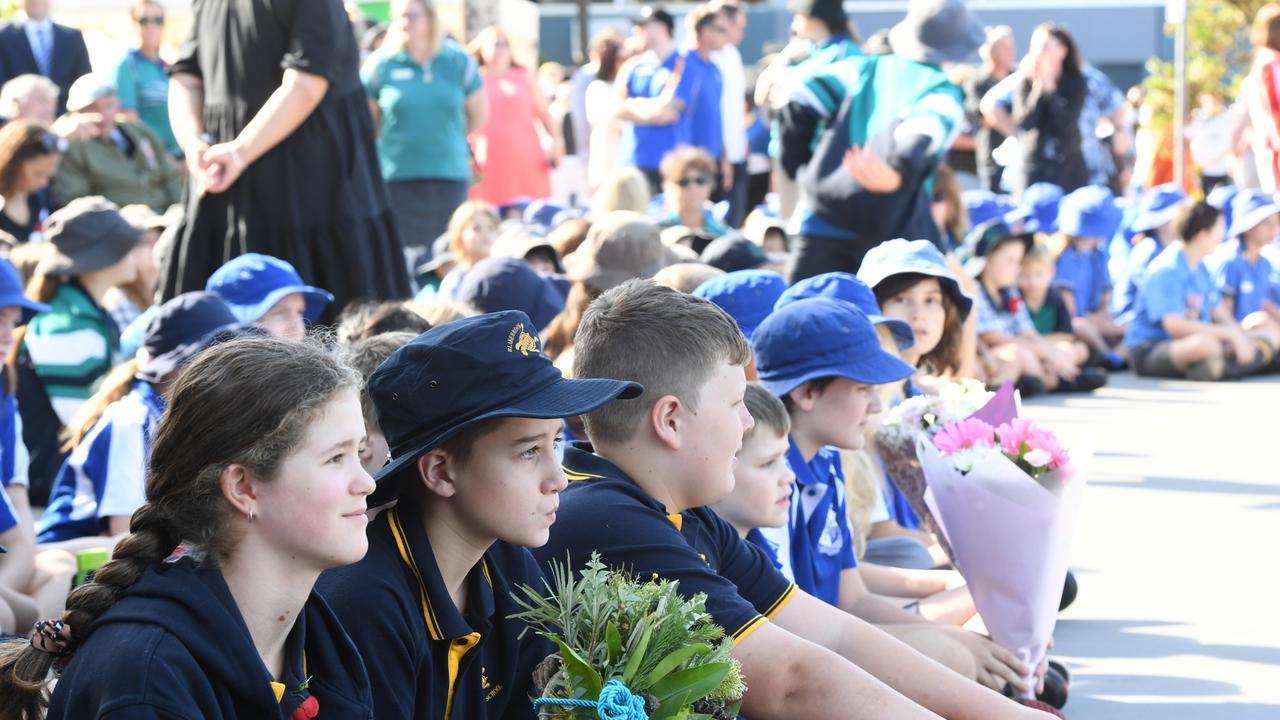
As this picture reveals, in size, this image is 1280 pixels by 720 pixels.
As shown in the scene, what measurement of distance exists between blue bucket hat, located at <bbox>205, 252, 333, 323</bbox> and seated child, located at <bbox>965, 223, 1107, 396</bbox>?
572 centimetres

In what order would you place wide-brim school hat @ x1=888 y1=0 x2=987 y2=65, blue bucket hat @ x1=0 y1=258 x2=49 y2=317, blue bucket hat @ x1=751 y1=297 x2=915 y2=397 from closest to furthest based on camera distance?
blue bucket hat @ x1=751 y1=297 x2=915 y2=397
blue bucket hat @ x1=0 y1=258 x2=49 y2=317
wide-brim school hat @ x1=888 y1=0 x2=987 y2=65

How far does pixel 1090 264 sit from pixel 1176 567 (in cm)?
654

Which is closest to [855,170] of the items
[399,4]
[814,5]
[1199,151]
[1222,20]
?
[814,5]

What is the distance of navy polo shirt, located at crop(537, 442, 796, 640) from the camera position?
10.1 feet

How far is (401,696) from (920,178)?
5.12 m

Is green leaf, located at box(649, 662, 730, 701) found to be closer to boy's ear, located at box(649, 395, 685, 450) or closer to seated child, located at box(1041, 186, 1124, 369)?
boy's ear, located at box(649, 395, 685, 450)

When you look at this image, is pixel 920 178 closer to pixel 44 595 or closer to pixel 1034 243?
pixel 1034 243

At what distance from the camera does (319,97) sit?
19.3 feet

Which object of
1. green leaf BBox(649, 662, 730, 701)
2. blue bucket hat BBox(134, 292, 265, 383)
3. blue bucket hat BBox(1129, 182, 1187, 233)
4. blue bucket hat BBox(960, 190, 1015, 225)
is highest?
green leaf BBox(649, 662, 730, 701)

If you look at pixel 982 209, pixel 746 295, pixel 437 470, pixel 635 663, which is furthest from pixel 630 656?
pixel 982 209

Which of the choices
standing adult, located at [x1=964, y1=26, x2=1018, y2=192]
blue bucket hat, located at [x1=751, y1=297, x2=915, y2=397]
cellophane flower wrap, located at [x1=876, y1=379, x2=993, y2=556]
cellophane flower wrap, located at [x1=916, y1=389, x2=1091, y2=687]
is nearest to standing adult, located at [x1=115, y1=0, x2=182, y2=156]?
standing adult, located at [x1=964, y1=26, x2=1018, y2=192]

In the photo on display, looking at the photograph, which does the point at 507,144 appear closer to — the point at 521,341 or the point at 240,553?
the point at 521,341

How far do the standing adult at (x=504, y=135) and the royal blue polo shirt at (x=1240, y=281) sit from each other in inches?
201

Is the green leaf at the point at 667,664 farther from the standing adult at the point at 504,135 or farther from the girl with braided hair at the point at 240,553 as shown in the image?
the standing adult at the point at 504,135
